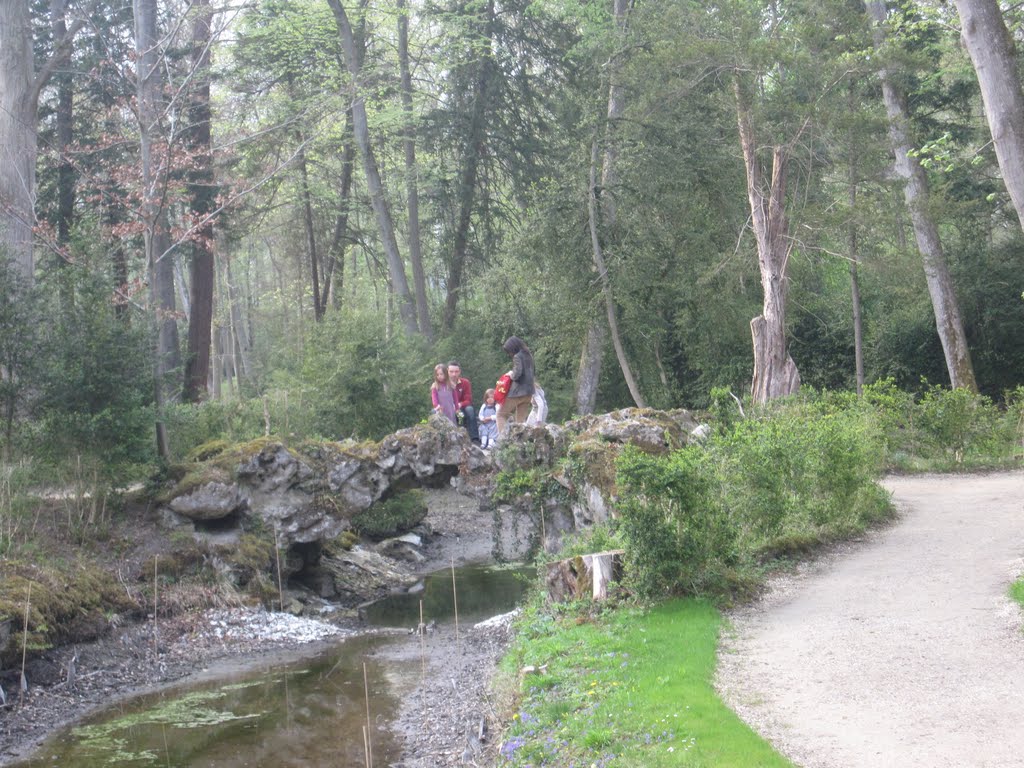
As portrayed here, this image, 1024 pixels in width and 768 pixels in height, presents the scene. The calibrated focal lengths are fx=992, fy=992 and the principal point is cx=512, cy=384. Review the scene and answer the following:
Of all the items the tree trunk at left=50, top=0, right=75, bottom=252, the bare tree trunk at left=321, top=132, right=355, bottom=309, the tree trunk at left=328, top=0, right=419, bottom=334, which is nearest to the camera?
the tree trunk at left=50, top=0, right=75, bottom=252

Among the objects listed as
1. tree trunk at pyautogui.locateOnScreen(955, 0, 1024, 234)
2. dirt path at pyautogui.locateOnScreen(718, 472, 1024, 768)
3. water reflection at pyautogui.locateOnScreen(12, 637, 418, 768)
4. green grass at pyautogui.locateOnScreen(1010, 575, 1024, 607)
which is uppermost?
tree trunk at pyautogui.locateOnScreen(955, 0, 1024, 234)

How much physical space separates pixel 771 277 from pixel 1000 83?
9.60 metres

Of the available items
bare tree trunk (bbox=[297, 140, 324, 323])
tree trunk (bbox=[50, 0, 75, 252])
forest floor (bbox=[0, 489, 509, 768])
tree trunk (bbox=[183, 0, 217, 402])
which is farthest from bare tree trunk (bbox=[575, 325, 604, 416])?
tree trunk (bbox=[50, 0, 75, 252])

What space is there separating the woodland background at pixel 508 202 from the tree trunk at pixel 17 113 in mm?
50

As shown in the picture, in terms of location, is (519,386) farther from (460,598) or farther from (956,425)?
(956,425)

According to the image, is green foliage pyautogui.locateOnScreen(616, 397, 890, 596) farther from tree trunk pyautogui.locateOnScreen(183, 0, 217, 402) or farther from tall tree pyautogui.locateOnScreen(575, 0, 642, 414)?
tree trunk pyautogui.locateOnScreen(183, 0, 217, 402)

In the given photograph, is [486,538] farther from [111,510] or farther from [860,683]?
[860,683]

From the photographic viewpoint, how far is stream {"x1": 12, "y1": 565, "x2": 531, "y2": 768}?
7.91 m

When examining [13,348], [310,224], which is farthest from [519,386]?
[310,224]

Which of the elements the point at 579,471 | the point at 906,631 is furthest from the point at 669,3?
the point at 906,631

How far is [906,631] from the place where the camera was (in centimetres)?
746

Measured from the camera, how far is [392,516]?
17.5m

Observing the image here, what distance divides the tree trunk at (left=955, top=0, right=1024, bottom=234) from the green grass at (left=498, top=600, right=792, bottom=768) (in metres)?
4.48

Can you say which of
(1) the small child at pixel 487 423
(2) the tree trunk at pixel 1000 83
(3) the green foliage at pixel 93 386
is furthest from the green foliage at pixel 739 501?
(3) the green foliage at pixel 93 386
